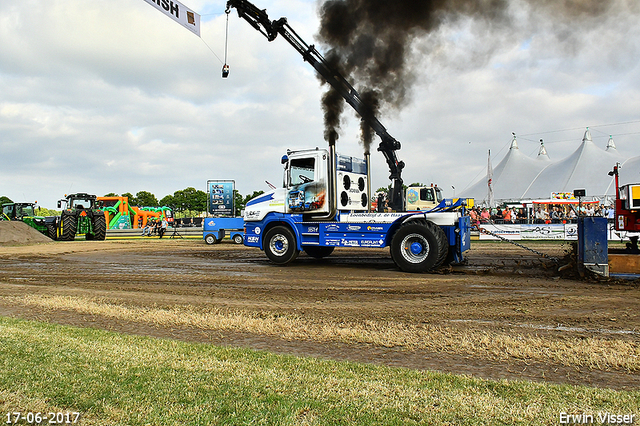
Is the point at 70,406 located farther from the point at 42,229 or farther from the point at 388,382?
the point at 42,229

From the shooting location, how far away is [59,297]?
24.4ft

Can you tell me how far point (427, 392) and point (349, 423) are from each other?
807mm

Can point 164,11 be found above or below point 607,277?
above

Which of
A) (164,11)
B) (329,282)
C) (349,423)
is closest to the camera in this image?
(349,423)

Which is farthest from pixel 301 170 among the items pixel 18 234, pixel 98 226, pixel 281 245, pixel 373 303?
pixel 98 226

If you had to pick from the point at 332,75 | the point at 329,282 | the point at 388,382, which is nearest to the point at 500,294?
the point at 329,282

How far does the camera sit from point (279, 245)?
1223 centimetres

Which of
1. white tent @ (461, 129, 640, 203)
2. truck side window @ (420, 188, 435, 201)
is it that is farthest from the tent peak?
truck side window @ (420, 188, 435, 201)

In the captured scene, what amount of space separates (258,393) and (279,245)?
A: 894 centimetres

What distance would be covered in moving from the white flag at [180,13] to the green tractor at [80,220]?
17254 mm

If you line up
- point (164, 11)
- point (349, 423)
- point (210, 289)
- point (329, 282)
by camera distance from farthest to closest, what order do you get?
point (164, 11)
point (329, 282)
point (210, 289)
point (349, 423)

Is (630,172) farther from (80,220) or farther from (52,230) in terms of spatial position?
(52,230)

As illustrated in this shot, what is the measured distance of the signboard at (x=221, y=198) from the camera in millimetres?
31375

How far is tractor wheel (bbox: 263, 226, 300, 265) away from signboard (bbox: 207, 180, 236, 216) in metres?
19.6
